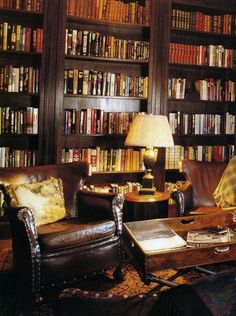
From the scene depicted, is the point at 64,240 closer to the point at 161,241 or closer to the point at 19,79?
the point at 161,241

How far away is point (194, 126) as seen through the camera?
413 cm

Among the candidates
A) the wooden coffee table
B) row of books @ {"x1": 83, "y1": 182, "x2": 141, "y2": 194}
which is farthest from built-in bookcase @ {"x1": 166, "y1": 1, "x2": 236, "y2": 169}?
the wooden coffee table

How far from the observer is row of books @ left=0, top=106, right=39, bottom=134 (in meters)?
3.45

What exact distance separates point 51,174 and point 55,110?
894mm

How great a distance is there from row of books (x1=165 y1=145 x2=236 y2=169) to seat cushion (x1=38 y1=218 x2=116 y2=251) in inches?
68.3

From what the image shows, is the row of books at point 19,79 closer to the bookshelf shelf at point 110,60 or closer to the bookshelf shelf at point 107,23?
the bookshelf shelf at point 110,60

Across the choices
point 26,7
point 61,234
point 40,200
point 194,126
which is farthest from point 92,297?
point 194,126

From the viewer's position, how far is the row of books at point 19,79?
341 centimetres

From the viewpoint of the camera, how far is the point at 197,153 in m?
4.19

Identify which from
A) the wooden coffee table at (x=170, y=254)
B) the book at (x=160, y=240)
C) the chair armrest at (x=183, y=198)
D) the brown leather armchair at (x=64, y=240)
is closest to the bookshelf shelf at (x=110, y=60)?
the brown leather armchair at (x=64, y=240)

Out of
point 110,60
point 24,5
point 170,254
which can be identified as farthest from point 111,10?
point 170,254

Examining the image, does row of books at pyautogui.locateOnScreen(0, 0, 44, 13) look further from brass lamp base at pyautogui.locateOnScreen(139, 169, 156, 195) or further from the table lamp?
brass lamp base at pyautogui.locateOnScreen(139, 169, 156, 195)

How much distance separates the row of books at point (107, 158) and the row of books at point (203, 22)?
144cm

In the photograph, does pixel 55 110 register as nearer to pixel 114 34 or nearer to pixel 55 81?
pixel 55 81
